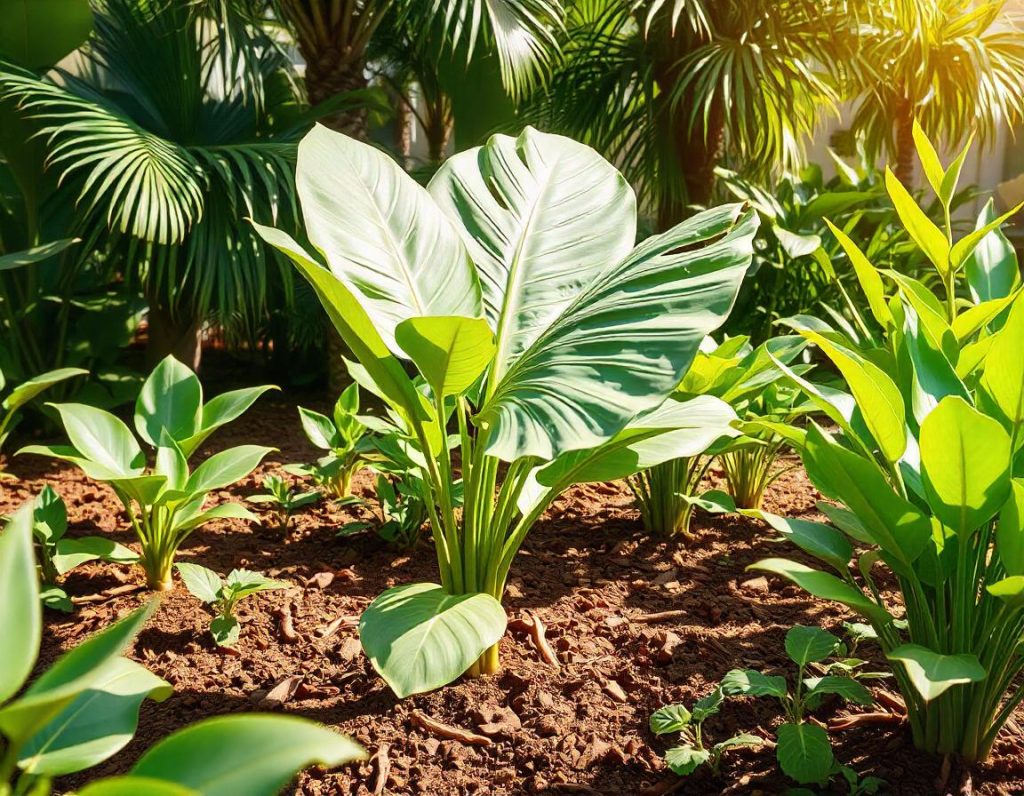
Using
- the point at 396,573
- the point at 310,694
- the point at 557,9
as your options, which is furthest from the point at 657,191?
the point at 310,694

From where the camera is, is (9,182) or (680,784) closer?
(680,784)

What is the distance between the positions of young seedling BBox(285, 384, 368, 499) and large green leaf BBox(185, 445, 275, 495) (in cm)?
36

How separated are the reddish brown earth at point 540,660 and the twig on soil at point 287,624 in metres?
0.02

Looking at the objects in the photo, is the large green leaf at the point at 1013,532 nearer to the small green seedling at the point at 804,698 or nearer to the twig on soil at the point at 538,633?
the small green seedling at the point at 804,698

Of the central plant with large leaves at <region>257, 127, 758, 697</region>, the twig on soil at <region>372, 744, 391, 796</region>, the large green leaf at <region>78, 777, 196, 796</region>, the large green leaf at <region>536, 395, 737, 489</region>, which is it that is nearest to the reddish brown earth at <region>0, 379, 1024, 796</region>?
the twig on soil at <region>372, 744, 391, 796</region>

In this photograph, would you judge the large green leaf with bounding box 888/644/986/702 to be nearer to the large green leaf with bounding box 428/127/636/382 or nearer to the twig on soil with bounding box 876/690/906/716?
the twig on soil with bounding box 876/690/906/716

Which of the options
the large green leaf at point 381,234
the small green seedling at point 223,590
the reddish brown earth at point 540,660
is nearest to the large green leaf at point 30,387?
the reddish brown earth at point 540,660

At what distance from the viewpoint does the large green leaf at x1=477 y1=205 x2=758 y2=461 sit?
60.2 inches

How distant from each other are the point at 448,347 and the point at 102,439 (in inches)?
49.1

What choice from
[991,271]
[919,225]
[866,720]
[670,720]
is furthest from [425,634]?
A: [991,271]

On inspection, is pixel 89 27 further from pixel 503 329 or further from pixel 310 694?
pixel 310 694

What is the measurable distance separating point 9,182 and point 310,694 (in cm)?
361

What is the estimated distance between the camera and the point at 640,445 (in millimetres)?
2010

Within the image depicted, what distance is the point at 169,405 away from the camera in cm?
261
